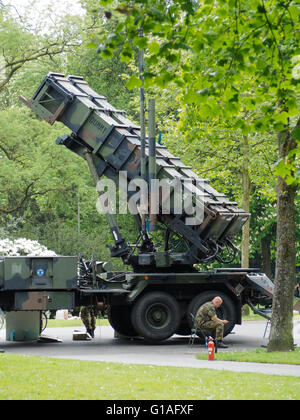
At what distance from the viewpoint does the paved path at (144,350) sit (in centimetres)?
1381

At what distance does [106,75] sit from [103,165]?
78.0ft

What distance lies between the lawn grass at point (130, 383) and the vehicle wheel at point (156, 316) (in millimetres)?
5431

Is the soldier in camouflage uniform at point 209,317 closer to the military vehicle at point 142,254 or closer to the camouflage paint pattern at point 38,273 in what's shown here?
the military vehicle at point 142,254

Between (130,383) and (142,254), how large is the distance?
8854mm

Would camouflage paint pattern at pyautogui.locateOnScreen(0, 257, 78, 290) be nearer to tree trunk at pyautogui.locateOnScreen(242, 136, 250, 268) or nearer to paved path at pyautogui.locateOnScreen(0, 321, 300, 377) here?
paved path at pyautogui.locateOnScreen(0, 321, 300, 377)

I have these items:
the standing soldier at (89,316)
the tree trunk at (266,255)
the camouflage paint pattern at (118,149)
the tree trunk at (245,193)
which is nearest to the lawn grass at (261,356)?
the camouflage paint pattern at (118,149)

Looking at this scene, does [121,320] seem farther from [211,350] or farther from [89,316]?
[211,350]

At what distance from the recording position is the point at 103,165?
19516mm

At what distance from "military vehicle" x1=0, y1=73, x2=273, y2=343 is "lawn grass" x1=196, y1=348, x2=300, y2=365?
9.78 ft

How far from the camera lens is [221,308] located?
18.8 metres

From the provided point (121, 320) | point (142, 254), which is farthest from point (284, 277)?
point (121, 320)
